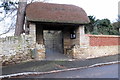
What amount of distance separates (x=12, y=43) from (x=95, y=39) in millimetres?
7826

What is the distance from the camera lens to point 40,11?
591 inches

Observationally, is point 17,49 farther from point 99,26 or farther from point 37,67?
point 99,26

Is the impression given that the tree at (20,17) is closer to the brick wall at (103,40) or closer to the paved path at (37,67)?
the paved path at (37,67)

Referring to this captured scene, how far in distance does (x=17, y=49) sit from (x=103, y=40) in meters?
8.57

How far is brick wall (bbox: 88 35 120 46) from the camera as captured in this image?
15914mm

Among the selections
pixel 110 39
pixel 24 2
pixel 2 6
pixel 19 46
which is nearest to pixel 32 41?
pixel 19 46

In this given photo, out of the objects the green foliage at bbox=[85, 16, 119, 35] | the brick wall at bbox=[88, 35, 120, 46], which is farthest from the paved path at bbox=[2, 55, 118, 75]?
the green foliage at bbox=[85, 16, 119, 35]

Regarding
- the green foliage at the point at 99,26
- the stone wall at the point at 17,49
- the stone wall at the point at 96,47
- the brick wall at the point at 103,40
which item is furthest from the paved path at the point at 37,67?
the green foliage at the point at 99,26

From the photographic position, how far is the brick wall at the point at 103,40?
52.2 feet

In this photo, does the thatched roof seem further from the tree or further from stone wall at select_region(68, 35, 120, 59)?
stone wall at select_region(68, 35, 120, 59)

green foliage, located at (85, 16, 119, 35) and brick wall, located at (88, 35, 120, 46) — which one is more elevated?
green foliage, located at (85, 16, 119, 35)

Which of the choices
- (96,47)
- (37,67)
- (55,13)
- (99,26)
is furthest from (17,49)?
(99,26)

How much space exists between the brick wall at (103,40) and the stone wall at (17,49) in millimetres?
A: 5005

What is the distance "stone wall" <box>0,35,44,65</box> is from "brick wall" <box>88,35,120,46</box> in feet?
16.4
